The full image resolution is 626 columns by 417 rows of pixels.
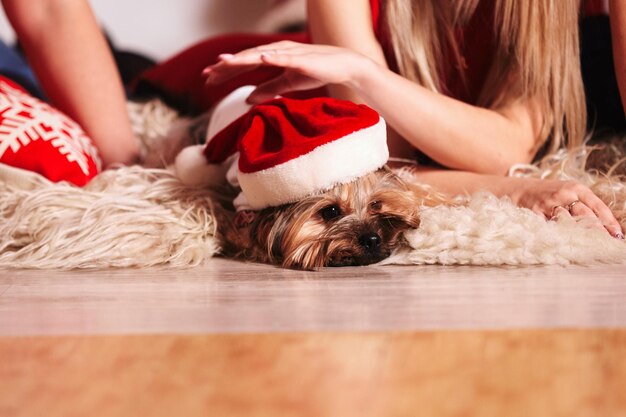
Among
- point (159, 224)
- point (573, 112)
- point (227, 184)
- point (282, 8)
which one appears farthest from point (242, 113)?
point (282, 8)

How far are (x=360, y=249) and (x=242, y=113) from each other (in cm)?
40

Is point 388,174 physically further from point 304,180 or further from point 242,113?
point 242,113

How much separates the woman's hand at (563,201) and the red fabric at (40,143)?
Answer: 2.79ft

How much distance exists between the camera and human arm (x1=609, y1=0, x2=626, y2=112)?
5.18 ft

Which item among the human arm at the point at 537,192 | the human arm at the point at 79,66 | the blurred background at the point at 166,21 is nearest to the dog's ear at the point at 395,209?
the human arm at the point at 537,192

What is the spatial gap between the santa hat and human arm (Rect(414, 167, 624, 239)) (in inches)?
11.4

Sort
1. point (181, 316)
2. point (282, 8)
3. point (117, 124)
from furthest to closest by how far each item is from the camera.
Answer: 1. point (282, 8)
2. point (117, 124)
3. point (181, 316)

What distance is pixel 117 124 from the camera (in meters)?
1.92

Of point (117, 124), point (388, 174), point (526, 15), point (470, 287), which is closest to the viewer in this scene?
point (470, 287)

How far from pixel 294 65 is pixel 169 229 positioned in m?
0.35

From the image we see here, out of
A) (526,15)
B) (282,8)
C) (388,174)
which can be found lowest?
(282,8)

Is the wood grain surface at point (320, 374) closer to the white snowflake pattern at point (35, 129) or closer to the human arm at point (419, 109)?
the human arm at point (419, 109)

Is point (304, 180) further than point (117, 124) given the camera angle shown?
No

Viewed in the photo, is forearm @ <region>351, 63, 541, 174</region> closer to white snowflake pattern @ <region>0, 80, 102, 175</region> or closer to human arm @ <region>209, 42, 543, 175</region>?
human arm @ <region>209, 42, 543, 175</region>
